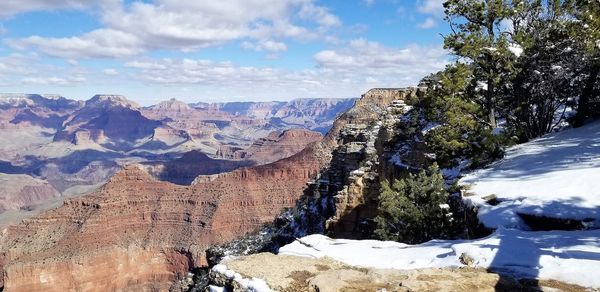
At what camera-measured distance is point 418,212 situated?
17.8 meters

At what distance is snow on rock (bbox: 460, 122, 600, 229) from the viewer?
12508mm

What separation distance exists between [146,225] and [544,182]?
97603 millimetres

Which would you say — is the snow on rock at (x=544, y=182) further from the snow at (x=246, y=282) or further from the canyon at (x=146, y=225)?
the canyon at (x=146, y=225)

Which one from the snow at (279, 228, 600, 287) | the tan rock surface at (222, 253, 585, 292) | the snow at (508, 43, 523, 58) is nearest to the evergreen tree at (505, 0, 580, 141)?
the snow at (508, 43, 523, 58)

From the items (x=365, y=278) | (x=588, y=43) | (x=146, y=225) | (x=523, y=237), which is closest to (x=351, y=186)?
(x=588, y=43)

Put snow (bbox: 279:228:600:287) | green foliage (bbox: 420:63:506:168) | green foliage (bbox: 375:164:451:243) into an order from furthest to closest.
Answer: green foliage (bbox: 420:63:506:168) < green foliage (bbox: 375:164:451:243) < snow (bbox: 279:228:600:287)

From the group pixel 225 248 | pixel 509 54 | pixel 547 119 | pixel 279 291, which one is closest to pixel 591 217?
pixel 279 291

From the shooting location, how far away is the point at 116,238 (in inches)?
3725

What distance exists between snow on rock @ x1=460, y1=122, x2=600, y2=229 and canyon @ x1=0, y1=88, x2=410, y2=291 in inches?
1880

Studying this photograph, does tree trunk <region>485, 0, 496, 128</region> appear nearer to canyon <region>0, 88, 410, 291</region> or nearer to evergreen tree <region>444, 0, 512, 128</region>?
evergreen tree <region>444, 0, 512, 128</region>

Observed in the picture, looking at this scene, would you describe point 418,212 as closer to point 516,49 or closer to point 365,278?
point 516,49

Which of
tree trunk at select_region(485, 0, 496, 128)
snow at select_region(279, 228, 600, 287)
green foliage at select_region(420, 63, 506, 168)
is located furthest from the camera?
tree trunk at select_region(485, 0, 496, 128)

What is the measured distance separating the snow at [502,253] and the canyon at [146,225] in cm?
5481

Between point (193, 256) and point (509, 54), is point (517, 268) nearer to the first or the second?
point (509, 54)
